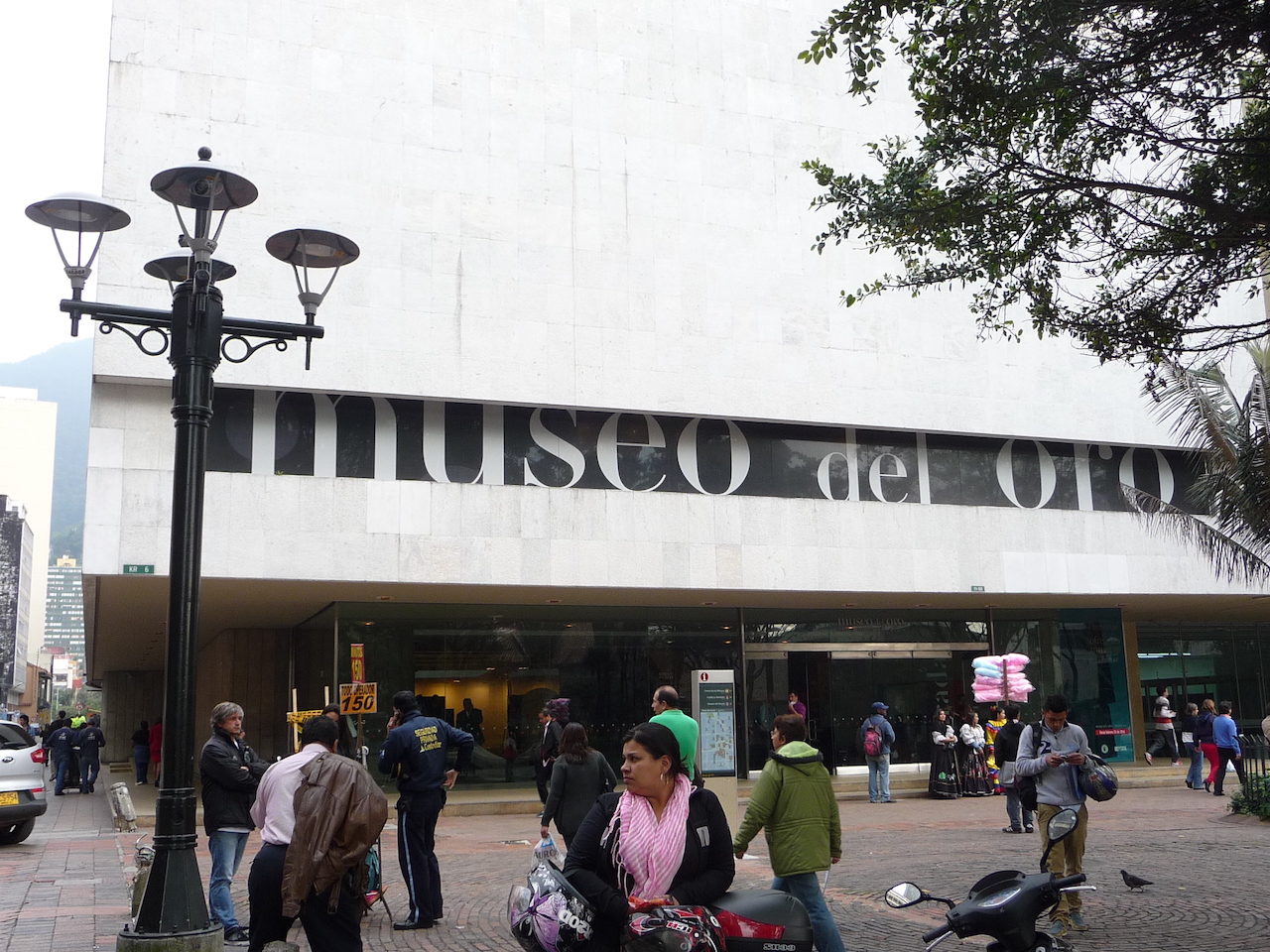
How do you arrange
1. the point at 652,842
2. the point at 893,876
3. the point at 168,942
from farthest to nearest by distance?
1. the point at 893,876
2. the point at 168,942
3. the point at 652,842

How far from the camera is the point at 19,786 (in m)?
15.2

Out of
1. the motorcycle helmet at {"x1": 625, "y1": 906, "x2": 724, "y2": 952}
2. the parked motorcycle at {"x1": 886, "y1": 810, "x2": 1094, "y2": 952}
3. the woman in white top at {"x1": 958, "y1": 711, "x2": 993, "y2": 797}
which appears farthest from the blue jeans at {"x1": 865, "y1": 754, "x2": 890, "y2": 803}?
the motorcycle helmet at {"x1": 625, "y1": 906, "x2": 724, "y2": 952}

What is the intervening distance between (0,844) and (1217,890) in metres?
14.4

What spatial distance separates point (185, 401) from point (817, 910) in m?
5.08

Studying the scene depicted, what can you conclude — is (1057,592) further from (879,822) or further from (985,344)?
(879,822)

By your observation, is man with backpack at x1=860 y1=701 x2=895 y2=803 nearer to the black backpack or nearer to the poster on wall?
the poster on wall

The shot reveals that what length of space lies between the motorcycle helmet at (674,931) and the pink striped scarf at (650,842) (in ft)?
0.46

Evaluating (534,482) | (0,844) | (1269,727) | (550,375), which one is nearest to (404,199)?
(550,375)

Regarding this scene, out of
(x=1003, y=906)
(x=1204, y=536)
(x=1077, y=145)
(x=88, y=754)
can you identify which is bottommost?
(x=88, y=754)

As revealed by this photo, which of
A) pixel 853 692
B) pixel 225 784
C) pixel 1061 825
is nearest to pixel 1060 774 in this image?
pixel 1061 825

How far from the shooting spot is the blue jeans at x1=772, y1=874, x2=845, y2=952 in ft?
21.8

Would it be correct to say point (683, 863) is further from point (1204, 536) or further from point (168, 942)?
point (1204, 536)

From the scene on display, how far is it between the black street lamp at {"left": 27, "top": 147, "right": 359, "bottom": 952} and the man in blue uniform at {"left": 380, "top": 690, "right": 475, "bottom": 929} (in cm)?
209

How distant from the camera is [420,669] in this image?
22.0 metres
